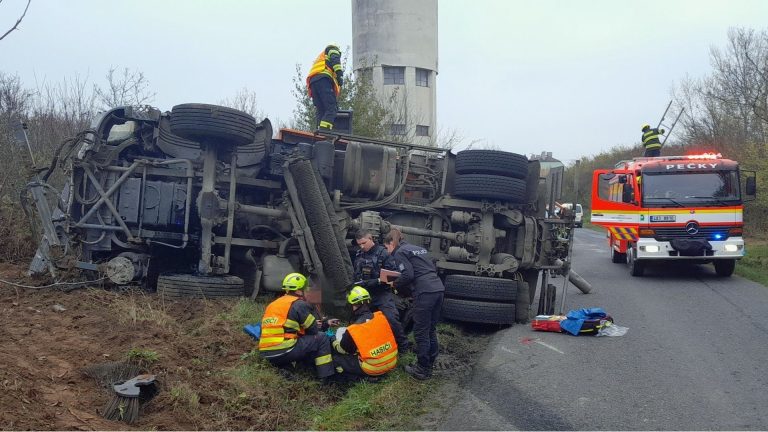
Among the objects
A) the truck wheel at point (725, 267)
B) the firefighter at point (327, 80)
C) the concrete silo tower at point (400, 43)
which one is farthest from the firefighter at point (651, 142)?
the concrete silo tower at point (400, 43)

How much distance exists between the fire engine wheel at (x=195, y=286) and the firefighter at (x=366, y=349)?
1.87 meters

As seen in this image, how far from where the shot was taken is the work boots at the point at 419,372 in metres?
6.34

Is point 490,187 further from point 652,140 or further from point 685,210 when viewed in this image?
point 652,140

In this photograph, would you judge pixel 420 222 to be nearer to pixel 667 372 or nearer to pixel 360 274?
pixel 360 274

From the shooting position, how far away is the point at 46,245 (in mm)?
7871

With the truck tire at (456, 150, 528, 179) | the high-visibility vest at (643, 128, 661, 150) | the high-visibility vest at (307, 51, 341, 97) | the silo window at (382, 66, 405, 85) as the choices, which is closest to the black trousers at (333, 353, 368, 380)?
the truck tire at (456, 150, 528, 179)

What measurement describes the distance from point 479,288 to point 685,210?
6560 mm

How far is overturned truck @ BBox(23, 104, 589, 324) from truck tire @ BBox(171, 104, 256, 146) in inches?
0.5

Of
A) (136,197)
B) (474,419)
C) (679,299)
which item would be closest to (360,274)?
(474,419)

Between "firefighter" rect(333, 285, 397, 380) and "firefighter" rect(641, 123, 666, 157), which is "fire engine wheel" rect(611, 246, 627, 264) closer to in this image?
"firefighter" rect(641, 123, 666, 157)

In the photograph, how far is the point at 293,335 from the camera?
6070 millimetres

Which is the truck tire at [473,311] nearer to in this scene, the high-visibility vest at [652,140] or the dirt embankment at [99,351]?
the dirt embankment at [99,351]

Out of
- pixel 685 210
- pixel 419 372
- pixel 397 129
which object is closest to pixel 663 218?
pixel 685 210

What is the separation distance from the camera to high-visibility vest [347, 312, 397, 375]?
6203 millimetres
